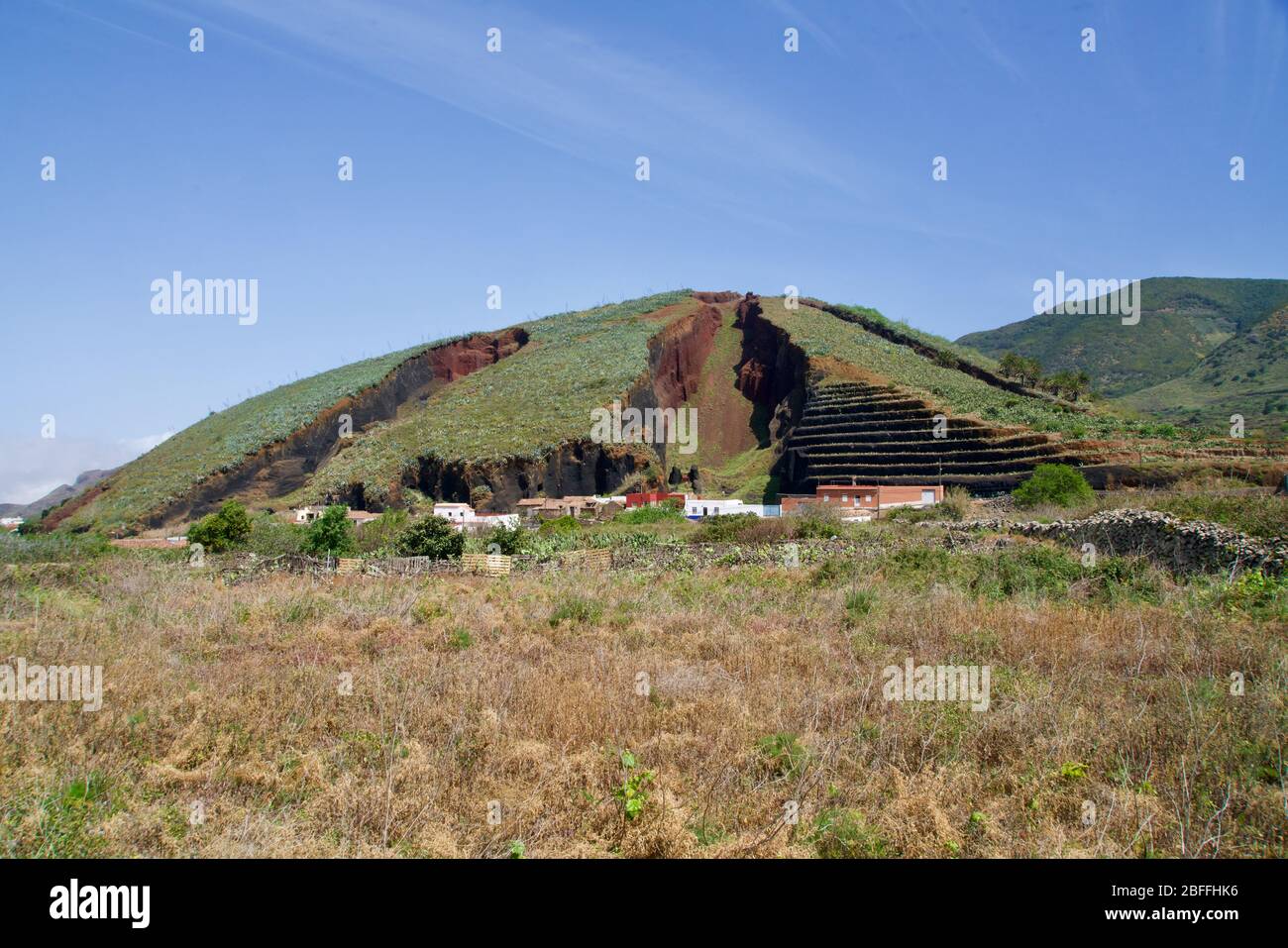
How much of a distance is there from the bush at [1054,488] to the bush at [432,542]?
74.3 feet

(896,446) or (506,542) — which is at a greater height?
(896,446)

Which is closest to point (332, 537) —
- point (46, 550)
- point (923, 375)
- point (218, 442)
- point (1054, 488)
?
point (46, 550)

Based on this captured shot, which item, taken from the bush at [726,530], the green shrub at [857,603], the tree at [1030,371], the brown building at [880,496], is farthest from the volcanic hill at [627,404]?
the green shrub at [857,603]

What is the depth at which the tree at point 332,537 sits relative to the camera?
74.1ft

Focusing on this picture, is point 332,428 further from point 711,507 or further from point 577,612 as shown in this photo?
point 577,612

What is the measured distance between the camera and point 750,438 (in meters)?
69.9

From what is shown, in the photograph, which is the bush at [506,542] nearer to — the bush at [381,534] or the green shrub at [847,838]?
the bush at [381,534]

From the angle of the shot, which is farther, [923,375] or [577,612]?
[923,375]

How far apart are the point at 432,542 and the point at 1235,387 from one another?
95.5m

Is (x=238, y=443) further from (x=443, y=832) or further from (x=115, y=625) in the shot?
(x=443, y=832)

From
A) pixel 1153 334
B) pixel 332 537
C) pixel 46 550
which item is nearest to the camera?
pixel 46 550

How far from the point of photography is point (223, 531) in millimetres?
28281

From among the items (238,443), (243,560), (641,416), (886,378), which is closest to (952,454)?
(886,378)

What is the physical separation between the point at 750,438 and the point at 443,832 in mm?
67342
